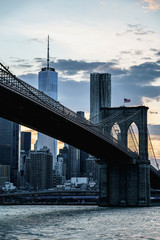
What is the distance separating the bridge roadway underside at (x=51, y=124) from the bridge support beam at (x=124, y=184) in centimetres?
316

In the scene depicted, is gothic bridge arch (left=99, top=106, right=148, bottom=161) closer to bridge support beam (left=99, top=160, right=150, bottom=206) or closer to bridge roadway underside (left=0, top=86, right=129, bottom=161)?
bridge support beam (left=99, top=160, right=150, bottom=206)

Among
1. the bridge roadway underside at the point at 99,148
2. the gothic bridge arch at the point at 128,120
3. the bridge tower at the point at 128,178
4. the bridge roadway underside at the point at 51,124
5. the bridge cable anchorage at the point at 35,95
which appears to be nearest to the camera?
the bridge cable anchorage at the point at 35,95

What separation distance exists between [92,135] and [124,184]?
18.7m

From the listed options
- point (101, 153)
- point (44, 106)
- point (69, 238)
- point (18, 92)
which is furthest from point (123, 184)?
point (69, 238)

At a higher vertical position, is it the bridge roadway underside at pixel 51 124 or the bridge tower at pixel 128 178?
the bridge roadway underside at pixel 51 124

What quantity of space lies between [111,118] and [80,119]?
22.2 meters

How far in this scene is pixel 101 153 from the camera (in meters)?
70.9

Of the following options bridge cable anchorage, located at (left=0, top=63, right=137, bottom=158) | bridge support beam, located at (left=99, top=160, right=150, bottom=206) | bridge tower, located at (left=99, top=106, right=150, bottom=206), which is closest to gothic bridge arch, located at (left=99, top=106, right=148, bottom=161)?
bridge tower, located at (left=99, top=106, right=150, bottom=206)

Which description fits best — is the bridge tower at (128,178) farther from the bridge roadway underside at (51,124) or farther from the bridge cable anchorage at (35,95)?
the bridge cable anchorage at (35,95)

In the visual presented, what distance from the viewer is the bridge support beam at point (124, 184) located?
74.9 meters

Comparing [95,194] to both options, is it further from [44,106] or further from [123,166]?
[44,106]

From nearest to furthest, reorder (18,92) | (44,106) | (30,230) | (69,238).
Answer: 1. (69,238)
2. (30,230)
3. (18,92)
4. (44,106)

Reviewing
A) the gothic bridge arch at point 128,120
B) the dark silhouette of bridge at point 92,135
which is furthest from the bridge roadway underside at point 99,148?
the gothic bridge arch at point 128,120

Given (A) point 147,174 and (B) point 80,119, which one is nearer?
(B) point 80,119
